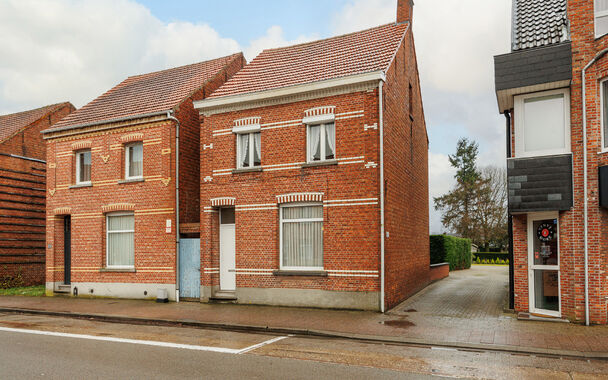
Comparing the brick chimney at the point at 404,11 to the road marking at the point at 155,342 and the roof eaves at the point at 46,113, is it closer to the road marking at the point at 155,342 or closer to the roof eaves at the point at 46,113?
the road marking at the point at 155,342

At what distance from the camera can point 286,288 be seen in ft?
47.4

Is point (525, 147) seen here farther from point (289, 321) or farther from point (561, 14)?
point (289, 321)

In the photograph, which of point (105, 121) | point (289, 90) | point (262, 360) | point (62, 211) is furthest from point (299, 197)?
point (62, 211)

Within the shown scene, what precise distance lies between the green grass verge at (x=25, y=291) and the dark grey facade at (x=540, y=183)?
699 inches

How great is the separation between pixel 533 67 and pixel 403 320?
23.3 ft

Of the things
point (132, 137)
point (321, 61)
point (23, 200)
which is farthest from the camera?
point (23, 200)

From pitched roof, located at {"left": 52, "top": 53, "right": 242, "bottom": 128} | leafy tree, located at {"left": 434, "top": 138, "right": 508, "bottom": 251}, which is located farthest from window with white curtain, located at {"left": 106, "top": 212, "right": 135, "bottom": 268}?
leafy tree, located at {"left": 434, "top": 138, "right": 508, "bottom": 251}

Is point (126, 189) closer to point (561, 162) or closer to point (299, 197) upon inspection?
point (299, 197)

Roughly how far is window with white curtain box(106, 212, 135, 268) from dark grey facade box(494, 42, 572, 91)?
13.1 m

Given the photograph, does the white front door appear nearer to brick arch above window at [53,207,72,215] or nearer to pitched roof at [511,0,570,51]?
brick arch above window at [53,207,72,215]

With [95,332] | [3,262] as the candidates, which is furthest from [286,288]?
[3,262]

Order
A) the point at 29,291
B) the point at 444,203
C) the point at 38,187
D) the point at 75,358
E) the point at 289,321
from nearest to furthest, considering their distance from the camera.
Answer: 1. the point at 75,358
2. the point at 289,321
3. the point at 29,291
4. the point at 38,187
5. the point at 444,203

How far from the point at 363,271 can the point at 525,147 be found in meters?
5.32

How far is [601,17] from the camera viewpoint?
1163 centimetres
